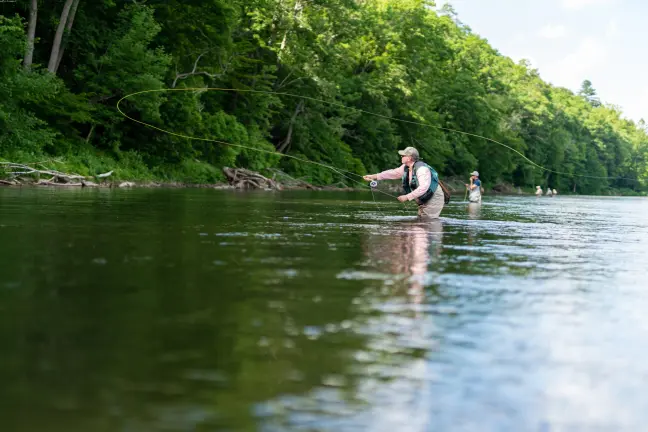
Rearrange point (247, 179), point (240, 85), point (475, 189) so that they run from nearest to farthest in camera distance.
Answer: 1. point (475, 189)
2. point (247, 179)
3. point (240, 85)

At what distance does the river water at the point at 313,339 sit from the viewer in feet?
11.5

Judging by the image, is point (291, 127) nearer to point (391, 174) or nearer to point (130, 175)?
point (130, 175)

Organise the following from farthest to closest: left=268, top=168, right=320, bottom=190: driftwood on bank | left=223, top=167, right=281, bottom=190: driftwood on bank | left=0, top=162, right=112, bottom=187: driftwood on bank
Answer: left=268, top=168, right=320, bottom=190: driftwood on bank < left=223, top=167, right=281, bottom=190: driftwood on bank < left=0, top=162, right=112, bottom=187: driftwood on bank

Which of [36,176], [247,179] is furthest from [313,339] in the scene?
[247,179]

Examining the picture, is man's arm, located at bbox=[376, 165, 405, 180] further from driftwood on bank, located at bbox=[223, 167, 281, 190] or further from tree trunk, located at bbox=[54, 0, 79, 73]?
driftwood on bank, located at bbox=[223, 167, 281, 190]

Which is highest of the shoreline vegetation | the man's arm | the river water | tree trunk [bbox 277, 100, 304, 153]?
tree trunk [bbox 277, 100, 304, 153]

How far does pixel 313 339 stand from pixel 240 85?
4323 centimetres

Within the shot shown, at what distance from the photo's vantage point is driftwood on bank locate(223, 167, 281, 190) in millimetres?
40875

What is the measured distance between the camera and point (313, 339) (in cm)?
484

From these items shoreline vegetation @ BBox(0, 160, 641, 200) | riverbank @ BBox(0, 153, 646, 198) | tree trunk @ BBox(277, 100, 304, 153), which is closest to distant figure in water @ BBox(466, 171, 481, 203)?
shoreline vegetation @ BBox(0, 160, 641, 200)

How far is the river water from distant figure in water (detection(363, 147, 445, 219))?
6.51 metres

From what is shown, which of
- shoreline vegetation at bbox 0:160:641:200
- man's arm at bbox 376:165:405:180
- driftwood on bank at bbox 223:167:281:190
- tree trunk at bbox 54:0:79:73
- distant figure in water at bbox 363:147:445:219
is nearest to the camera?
distant figure in water at bbox 363:147:445:219

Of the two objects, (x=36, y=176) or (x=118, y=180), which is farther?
(x=118, y=180)

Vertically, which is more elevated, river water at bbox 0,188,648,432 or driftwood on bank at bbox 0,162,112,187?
driftwood on bank at bbox 0,162,112,187
